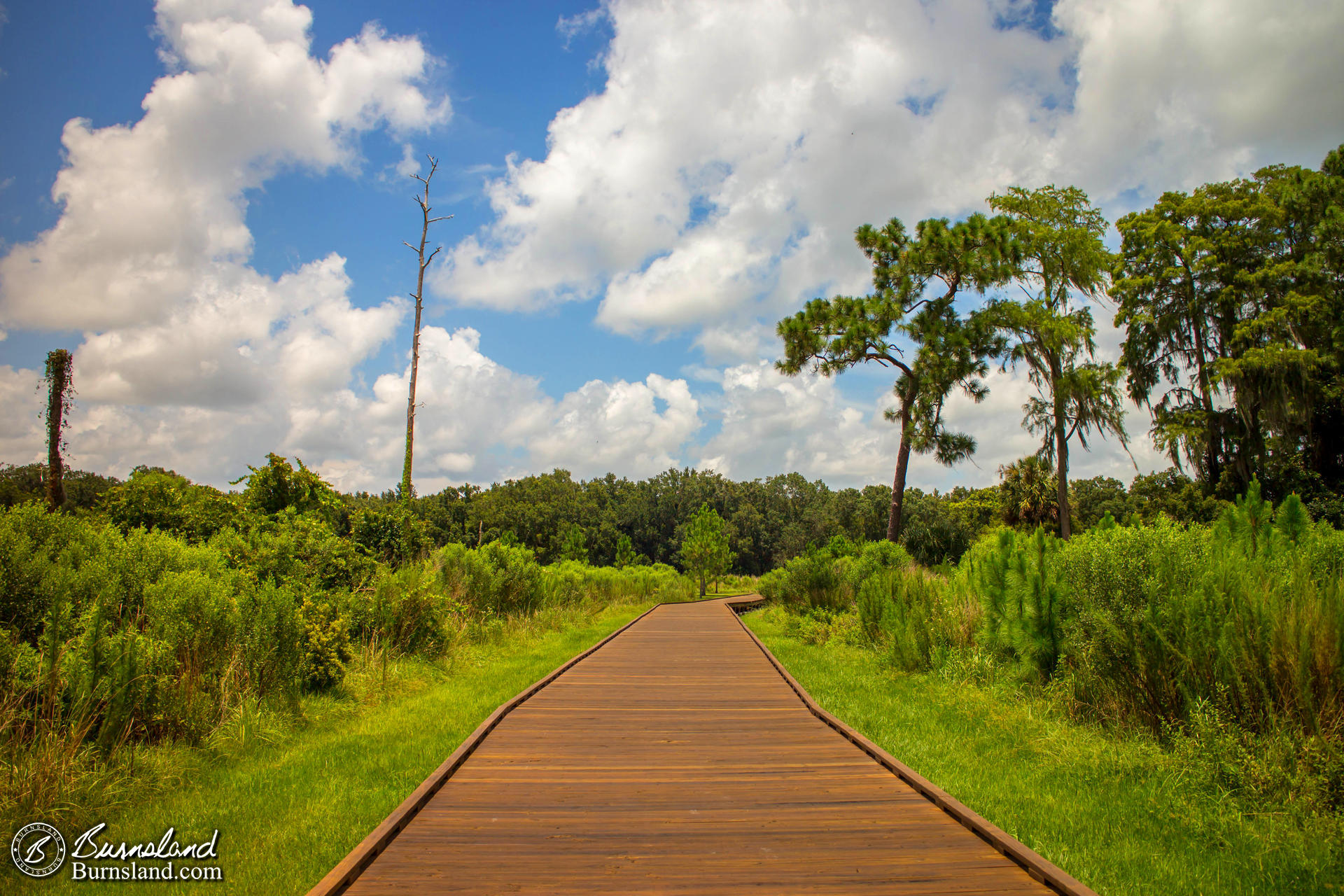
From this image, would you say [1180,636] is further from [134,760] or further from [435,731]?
[134,760]

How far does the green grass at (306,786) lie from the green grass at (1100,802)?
3963mm

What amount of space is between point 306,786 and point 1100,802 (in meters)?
5.60

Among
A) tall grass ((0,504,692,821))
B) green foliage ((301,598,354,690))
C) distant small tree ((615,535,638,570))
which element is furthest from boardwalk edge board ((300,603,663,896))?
distant small tree ((615,535,638,570))

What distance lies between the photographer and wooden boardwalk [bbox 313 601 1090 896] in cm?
307

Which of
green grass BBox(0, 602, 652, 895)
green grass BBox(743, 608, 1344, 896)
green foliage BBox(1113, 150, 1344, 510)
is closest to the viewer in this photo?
green grass BBox(743, 608, 1344, 896)

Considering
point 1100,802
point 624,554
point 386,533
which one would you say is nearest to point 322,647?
point 386,533

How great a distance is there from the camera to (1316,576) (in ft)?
18.3

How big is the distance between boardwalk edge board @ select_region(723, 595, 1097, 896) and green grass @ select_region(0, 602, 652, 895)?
349 centimetres

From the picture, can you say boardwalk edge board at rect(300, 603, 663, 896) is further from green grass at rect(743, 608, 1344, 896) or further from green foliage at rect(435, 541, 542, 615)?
green foliage at rect(435, 541, 542, 615)

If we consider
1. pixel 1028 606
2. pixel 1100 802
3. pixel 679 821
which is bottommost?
pixel 1100 802

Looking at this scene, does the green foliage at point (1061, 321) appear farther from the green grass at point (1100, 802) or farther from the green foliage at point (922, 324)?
the green grass at point (1100, 802)

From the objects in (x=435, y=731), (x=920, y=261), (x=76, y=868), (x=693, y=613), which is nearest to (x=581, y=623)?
(x=693, y=613)

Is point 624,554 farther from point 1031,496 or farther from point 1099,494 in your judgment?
point 1099,494

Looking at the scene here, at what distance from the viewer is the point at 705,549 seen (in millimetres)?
36000
